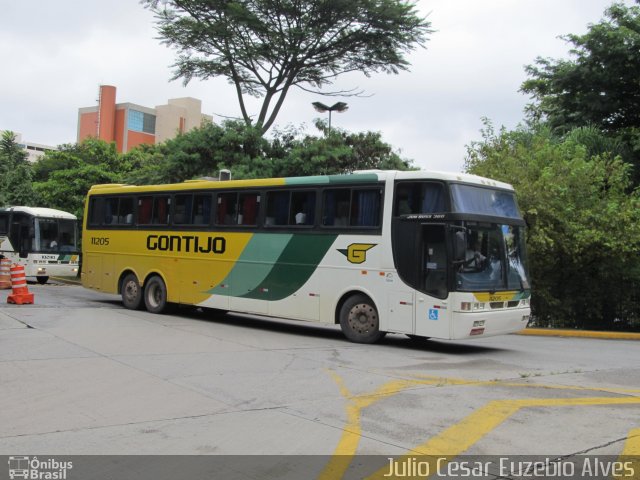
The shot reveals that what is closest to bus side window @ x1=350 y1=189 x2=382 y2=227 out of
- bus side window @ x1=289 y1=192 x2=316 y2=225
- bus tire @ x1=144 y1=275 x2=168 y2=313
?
bus side window @ x1=289 y1=192 x2=316 y2=225

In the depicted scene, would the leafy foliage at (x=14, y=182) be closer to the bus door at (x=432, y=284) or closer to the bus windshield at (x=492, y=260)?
the bus door at (x=432, y=284)

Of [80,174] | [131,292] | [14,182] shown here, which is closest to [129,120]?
[14,182]

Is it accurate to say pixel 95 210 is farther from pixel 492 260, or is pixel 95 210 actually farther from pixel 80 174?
pixel 80 174

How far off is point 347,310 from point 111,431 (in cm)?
728

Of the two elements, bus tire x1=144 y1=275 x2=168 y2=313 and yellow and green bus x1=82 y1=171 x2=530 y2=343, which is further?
bus tire x1=144 y1=275 x2=168 y2=313

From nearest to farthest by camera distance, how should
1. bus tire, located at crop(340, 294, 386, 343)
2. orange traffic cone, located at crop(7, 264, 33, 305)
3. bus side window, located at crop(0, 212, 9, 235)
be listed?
bus tire, located at crop(340, 294, 386, 343), orange traffic cone, located at crop(7, 264, 33, 305), bus side window, located at crop(0, 212, 9, 235)

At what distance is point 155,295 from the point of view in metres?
16.7

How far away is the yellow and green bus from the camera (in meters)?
11.2

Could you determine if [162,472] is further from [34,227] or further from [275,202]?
[34,227]

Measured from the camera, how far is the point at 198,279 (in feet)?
50.5

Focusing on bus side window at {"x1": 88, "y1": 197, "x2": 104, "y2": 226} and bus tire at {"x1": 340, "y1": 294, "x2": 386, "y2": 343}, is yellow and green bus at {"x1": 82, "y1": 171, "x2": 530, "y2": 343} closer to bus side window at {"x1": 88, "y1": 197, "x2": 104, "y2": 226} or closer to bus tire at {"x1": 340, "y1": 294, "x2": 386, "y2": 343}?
bus tire at {"x1": 340, "y1": 294, "x2": 386, "y2": 343}

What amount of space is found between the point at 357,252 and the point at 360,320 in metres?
1.32

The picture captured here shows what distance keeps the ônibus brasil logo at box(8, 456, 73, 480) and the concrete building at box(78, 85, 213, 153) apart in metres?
100

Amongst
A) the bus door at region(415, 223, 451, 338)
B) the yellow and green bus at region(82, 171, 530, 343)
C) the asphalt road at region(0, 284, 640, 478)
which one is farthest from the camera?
the yellow and green bus at region(82, 171, 530, 343)
